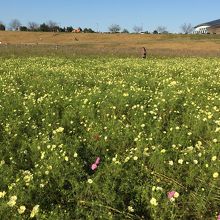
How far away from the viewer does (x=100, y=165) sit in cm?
763

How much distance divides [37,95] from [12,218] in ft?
30.3

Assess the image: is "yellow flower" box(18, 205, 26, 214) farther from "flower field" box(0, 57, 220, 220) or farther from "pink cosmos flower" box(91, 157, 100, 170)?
"pink cosmos flower" box(91, 157, 100, 170)

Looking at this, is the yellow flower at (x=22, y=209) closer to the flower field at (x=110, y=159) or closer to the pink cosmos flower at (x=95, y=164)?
the flower field at (x=110, y=159)

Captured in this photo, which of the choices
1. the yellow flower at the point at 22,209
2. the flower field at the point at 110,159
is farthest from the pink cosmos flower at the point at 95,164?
the yellow flower at the point at 22,209

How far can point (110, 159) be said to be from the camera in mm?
7934

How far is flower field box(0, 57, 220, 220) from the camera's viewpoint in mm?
6258

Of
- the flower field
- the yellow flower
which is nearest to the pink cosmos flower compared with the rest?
the flower field

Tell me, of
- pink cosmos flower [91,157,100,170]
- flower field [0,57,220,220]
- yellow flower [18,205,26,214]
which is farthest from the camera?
pink cosmos flower [91,157,100,170]

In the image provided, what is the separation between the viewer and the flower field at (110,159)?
626 centimetres

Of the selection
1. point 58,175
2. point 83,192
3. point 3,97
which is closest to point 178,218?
point 83,192

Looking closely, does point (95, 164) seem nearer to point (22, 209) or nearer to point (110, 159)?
point (110, 159)

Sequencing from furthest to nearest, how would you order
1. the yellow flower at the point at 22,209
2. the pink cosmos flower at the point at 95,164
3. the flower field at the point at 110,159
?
the pink cosmos flower at the point at 95,164
the flower field at the point at 110,159
the yellow flower at the point at 22,209

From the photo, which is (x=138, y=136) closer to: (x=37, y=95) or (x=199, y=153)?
(x=199, y=153)

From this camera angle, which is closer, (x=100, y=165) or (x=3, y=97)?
(x=100, y=165)
